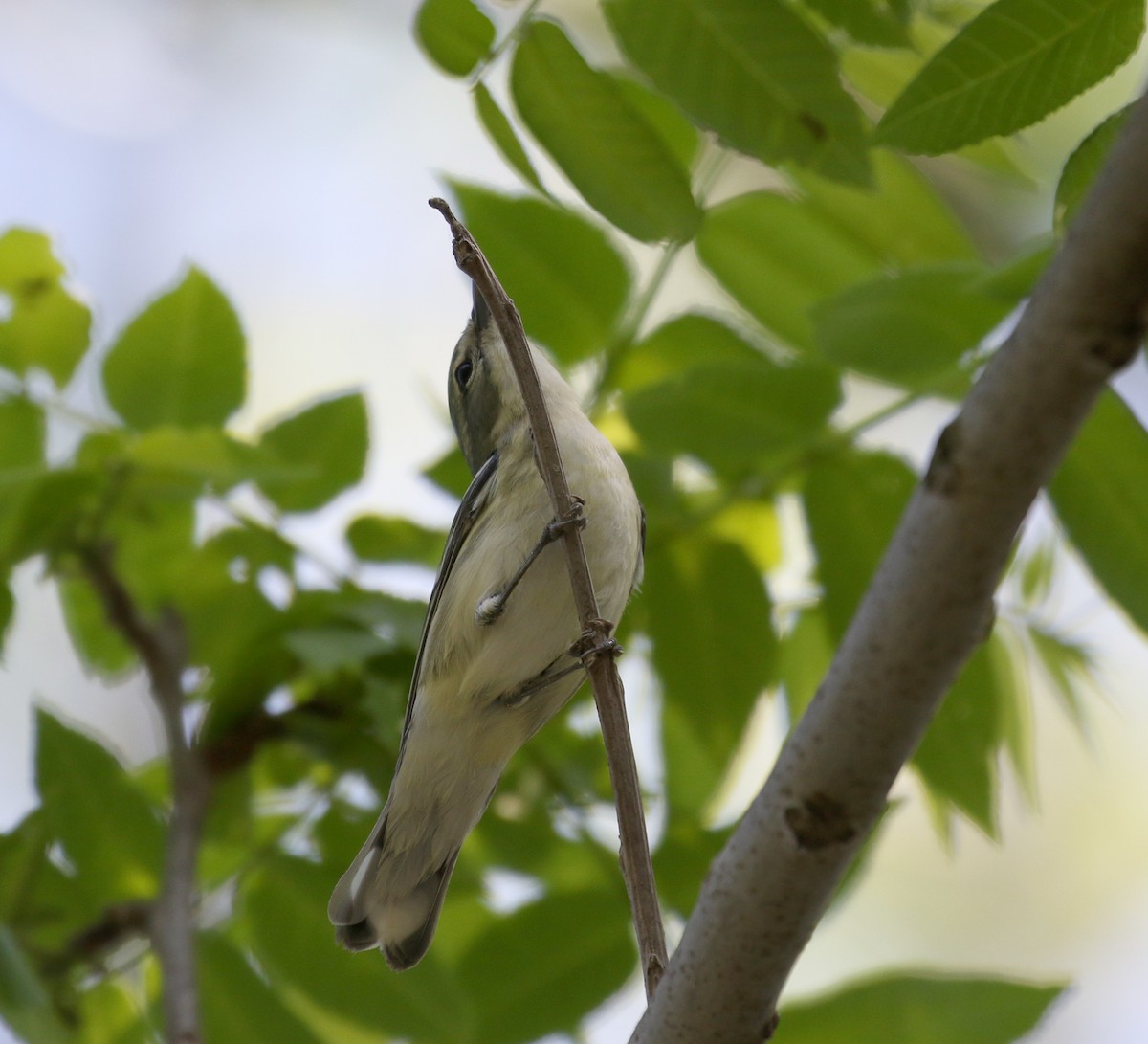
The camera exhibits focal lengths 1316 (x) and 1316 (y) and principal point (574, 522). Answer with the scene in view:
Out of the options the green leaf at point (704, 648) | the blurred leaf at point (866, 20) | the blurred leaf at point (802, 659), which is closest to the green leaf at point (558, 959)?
the green leaf at point (704, 648)

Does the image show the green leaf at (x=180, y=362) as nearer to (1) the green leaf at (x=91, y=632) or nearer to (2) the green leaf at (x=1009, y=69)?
(1) the green leaf at (x=91, y=632)

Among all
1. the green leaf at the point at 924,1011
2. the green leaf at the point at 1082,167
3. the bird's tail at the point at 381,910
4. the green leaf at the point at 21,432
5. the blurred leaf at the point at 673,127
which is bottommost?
the green leaf at the point at 924,1011

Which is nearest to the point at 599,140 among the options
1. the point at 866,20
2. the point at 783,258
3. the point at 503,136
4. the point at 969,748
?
the point at 503,136

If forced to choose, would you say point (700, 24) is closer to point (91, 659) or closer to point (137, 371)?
point (137, 371)

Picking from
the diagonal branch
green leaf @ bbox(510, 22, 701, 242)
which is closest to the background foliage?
green leaf @ bbox(510, 22, 701, 242)

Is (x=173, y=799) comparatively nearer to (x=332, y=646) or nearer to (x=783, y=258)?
(x=332, y=646)
